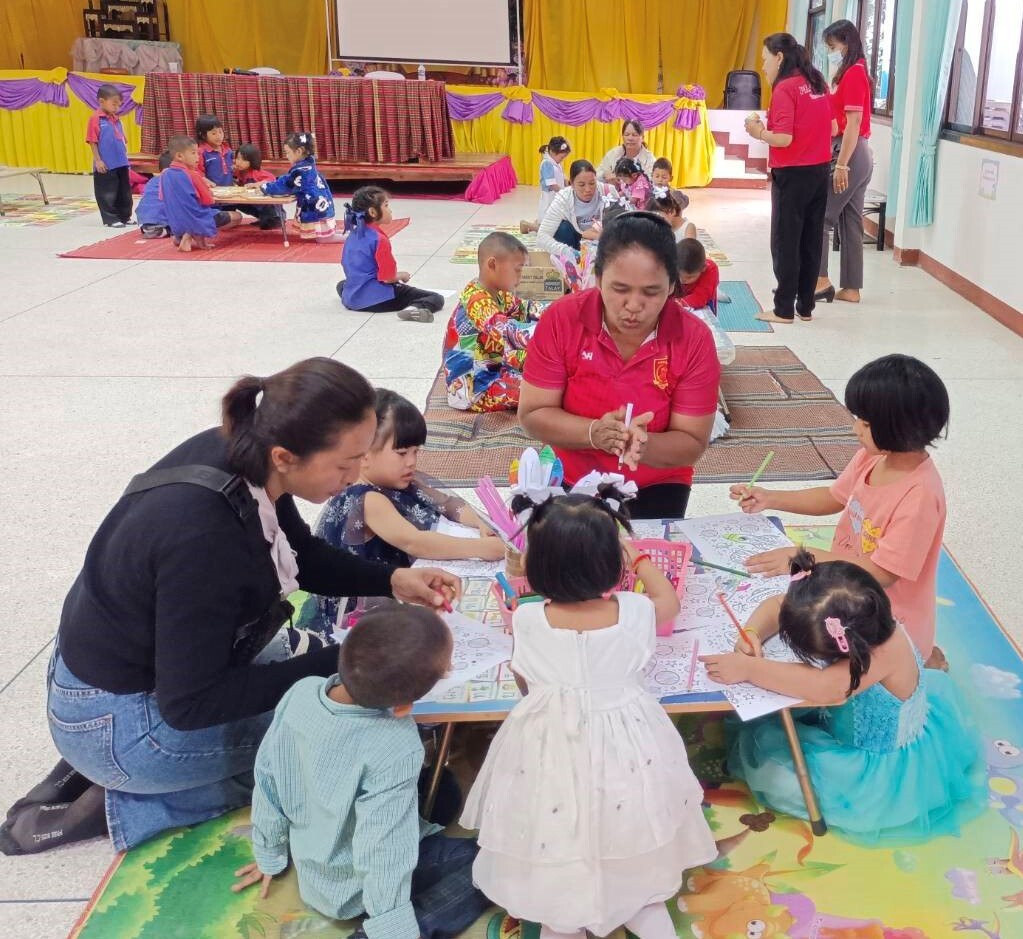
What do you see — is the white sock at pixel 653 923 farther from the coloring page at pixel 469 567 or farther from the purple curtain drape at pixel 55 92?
the purple curtain drape at pixel 55 92

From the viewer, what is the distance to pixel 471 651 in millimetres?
1845

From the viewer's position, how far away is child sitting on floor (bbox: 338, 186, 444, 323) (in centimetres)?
584

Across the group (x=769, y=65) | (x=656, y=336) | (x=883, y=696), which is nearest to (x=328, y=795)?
(x=883, y=696)

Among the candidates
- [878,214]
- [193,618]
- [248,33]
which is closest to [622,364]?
[193,618]

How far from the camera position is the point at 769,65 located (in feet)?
17.5

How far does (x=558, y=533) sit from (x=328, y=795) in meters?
0.56

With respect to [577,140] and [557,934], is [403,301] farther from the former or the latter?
[577,140]

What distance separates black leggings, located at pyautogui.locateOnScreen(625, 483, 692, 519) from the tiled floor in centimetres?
80

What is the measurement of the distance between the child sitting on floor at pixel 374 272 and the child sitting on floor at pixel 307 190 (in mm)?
2105

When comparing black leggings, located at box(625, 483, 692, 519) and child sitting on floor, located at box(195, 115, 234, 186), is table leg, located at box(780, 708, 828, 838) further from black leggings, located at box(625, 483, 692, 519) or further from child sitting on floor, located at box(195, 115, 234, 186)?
child sitting on floor, located at box(195, 115, 234, 186)

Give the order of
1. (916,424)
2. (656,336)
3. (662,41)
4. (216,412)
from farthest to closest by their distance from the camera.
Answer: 1. (662,41)
2. (216,412)
3. (656,336)
4. (916,424)

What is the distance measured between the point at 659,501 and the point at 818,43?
10558mm

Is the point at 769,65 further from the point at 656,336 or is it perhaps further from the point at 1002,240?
the point at 656,336

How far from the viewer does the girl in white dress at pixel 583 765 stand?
1.55 meters
